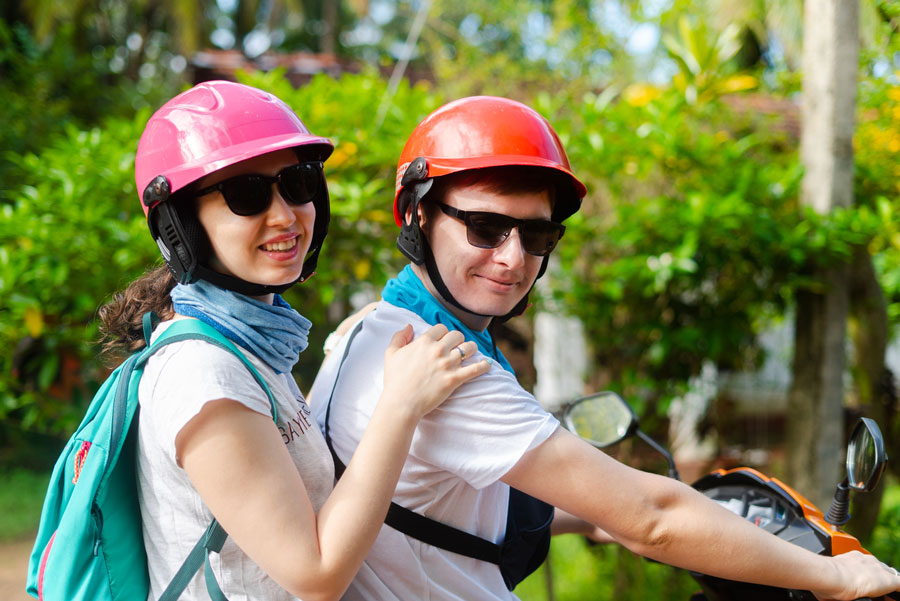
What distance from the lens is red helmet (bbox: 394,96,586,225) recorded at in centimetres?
174

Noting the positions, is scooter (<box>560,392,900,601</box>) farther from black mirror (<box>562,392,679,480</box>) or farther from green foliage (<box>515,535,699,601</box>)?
green foliage (<box>515,535,699,601</box>)

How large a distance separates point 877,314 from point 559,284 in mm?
1712

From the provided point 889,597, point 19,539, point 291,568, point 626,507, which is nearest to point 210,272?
point 291,568

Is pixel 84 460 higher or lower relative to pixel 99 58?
lower

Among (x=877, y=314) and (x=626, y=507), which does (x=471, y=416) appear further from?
(x=877, y=314)

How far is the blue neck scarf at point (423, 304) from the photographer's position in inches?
71.1

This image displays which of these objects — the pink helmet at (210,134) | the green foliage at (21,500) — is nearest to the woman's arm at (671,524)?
the pink helmet at (210,134)

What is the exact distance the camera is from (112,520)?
1.43 metres

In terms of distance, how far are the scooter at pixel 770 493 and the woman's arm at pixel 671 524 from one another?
10cm

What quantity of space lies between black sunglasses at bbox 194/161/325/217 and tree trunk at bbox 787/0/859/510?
3.11m

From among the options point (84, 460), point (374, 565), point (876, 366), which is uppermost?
point (876, 366)

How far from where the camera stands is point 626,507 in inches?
60.4

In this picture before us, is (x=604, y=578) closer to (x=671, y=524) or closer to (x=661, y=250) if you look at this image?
(x=661, y=250)

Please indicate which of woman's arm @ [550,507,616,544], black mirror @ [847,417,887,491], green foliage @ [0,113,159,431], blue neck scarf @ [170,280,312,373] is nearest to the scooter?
black mirror @ [847,417,887,491]
